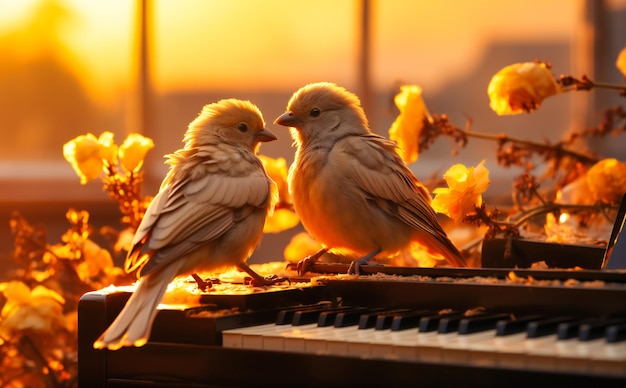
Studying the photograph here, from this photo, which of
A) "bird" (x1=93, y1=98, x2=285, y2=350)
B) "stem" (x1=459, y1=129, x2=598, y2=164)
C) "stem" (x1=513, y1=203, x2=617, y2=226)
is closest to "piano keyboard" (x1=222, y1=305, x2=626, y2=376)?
"bird" (x1=93, y1=98, x2=285, y2=350)

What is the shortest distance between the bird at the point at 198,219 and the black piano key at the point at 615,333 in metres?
0.48

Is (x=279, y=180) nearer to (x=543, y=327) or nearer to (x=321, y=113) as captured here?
(x=321, y=113)

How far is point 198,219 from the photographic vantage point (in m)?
1.27

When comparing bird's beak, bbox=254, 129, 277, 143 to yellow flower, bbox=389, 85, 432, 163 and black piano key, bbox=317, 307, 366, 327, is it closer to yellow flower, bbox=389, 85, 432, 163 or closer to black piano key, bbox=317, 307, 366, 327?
yellow flower, bbox=389, 85, 432, 163

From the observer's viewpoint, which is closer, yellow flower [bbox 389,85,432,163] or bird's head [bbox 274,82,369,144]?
yellow flower [bbox 389,85,432,163]

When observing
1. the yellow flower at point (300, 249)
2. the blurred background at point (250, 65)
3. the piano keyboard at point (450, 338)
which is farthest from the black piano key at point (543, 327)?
the blurred background at point (250, 65)

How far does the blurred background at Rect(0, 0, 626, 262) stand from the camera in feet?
12.0

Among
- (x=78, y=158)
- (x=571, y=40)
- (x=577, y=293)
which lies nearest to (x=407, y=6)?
(x=571, y=40)

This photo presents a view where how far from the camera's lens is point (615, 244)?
3.97 ft

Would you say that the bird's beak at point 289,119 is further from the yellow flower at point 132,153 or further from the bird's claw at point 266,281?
the bird's claw at point 266,281

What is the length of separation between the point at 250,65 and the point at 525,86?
2482 millimetres

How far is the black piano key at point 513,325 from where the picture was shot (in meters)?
0.93

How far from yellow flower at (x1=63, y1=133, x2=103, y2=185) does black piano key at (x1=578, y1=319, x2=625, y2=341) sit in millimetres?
916

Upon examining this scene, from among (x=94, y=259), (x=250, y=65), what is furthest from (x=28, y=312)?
(x=250, y=65)
